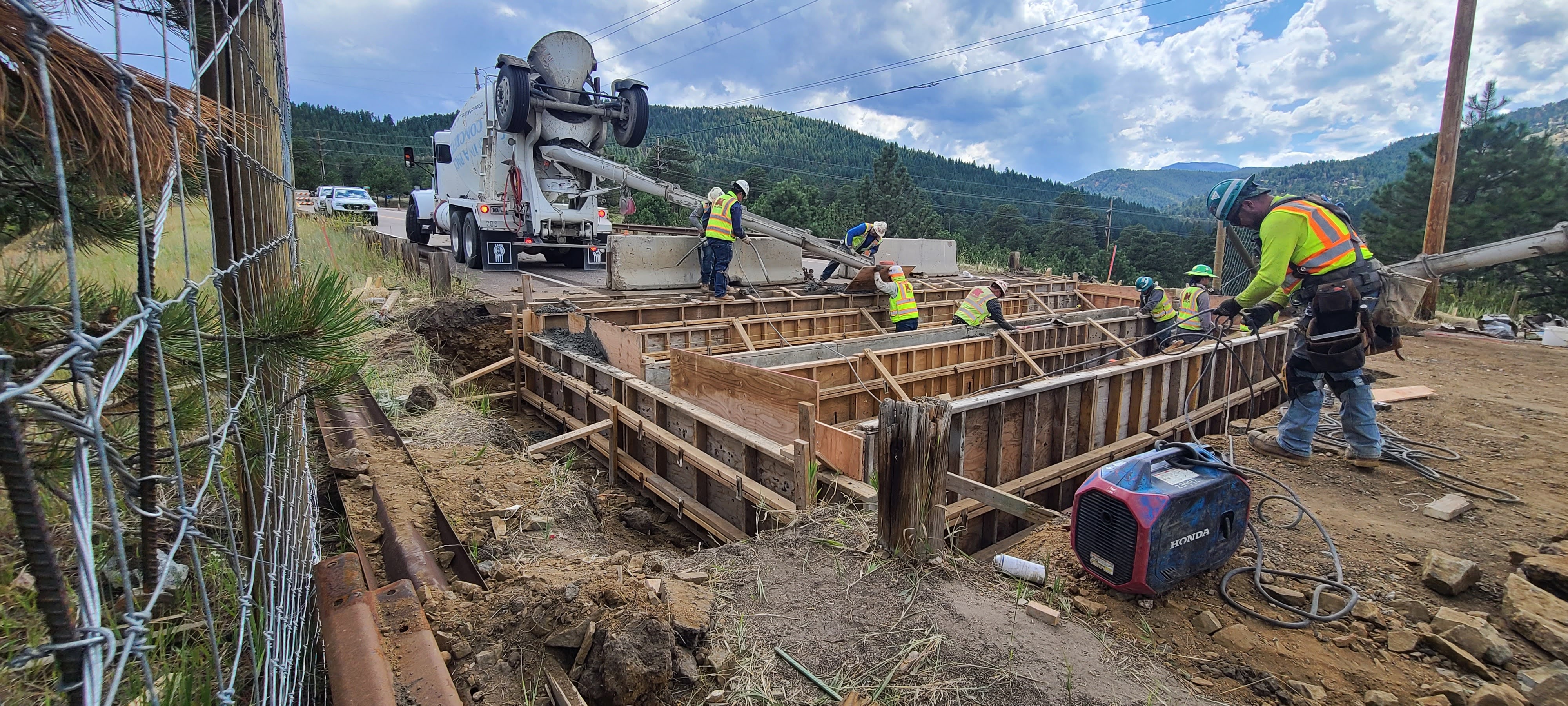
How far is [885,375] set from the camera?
652 cm

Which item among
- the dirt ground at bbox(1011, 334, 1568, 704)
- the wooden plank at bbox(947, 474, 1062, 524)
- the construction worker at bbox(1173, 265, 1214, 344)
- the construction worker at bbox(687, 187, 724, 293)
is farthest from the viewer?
the construction worker at bbox(687, 187, 724, 293)

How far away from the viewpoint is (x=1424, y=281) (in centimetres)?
584

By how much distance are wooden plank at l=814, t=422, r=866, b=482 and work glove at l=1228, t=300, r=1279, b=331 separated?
132 inches

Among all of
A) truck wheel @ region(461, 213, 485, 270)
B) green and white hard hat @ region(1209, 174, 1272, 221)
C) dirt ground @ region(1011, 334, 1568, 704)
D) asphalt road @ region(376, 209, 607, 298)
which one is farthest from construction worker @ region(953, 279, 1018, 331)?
truck wheel @ region(461, 213, 485, 270)

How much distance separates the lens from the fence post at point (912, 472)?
334cm

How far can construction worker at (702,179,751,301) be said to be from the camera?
1059 cm

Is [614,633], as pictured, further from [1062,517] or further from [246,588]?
[1062,517]

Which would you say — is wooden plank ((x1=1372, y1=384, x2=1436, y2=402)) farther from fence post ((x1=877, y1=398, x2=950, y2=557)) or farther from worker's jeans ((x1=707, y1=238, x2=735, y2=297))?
worker's jeans ((x1=707, y1=238, x2=735, y2=297))

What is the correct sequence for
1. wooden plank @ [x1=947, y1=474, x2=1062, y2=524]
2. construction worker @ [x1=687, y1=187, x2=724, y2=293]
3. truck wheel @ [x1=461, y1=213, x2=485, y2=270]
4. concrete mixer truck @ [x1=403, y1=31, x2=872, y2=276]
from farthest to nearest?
truck wheel @ [x1=461, y1=213, x2=485, y2=270] < concrete mixer truck @ [x1=403, y1=31, x2=872, y2=276] < construction worker @ [x1=687, y1=187, x2=724, y2=293] < wooden plank @ [x1=947, y1=474, x2=1062, y2=524]

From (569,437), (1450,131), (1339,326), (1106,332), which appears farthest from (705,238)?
(1450,131)

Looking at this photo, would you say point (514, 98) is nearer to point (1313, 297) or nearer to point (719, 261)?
point (719, 261)

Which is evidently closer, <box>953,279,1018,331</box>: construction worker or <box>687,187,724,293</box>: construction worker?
<box>953,279,1018,331</box>: construction worker

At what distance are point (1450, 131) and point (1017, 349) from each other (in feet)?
29.9

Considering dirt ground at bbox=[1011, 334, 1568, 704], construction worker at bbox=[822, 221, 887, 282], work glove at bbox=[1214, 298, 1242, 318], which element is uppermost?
construction worker at bbox=[822, 221, 887, 282]
